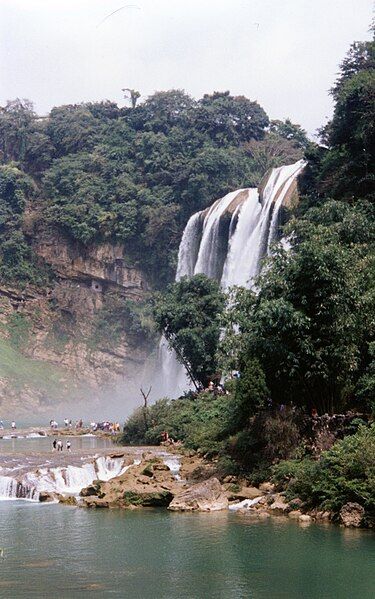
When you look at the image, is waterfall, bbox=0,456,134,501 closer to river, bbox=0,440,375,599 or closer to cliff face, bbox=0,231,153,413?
river, bbox=0,440,375,599

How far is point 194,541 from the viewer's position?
60.0 ft

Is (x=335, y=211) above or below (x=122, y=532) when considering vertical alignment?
above

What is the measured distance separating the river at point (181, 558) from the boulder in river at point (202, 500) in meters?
0.66

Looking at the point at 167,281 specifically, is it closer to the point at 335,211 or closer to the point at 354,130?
the point at 354,130

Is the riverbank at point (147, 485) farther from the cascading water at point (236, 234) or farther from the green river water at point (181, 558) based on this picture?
the cascading water at point (236, 234)

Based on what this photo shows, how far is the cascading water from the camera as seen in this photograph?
47062 millimetres

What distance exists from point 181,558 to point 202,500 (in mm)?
5715

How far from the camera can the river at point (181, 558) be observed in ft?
47.1

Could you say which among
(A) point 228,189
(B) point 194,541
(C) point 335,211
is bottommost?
(B) point 194,541

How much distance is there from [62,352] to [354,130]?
42.0 meters

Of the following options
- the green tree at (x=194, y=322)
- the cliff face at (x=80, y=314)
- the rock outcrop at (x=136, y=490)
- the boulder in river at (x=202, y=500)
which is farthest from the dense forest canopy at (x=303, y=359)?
the cliff face at (x=80, y=314)

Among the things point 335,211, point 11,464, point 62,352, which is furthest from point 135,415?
point 62,352

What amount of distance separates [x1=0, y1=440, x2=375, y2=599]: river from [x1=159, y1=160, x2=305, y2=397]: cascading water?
24.6m

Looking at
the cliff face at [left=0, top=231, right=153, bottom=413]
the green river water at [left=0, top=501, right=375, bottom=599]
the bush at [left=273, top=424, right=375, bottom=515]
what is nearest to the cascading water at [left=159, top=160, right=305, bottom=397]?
the cliff face at [left=0, top=231, right=153, bottom=413]
